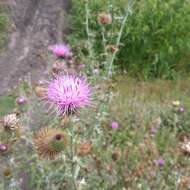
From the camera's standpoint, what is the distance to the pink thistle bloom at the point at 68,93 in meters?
2.68

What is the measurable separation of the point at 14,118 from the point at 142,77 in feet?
11.8

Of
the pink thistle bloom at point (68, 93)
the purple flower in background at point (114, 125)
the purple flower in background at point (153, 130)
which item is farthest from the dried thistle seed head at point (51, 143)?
the purple flower in background at point (153, 130)

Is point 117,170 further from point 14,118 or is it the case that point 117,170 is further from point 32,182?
point 14,118

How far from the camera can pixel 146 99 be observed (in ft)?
19.3

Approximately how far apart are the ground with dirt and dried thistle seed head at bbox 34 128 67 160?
304cm

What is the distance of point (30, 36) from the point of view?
714cm

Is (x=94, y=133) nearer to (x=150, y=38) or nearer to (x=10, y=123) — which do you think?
(x=10, y=123)

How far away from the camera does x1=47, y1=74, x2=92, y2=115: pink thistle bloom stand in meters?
2.68

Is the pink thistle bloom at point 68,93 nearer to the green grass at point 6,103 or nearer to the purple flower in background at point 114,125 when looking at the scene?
the purple flower in background at point 114,125

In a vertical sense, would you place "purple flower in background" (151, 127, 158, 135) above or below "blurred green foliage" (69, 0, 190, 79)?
above

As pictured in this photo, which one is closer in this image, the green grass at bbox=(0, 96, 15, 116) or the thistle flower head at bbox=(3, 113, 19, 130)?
the thistle flower head at bbox=(3, 113, 19, 130)

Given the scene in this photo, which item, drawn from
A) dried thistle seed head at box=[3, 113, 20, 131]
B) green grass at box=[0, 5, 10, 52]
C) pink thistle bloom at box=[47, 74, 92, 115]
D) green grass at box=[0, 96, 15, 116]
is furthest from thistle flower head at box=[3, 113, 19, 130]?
green grass at box=[0, 5, 10, 52]

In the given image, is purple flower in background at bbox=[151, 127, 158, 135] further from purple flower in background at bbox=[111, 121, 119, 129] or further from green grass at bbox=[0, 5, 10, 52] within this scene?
green grass at bbox=[0, 5, 10, 52]

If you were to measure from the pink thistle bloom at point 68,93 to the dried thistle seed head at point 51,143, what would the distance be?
0.57 ft
